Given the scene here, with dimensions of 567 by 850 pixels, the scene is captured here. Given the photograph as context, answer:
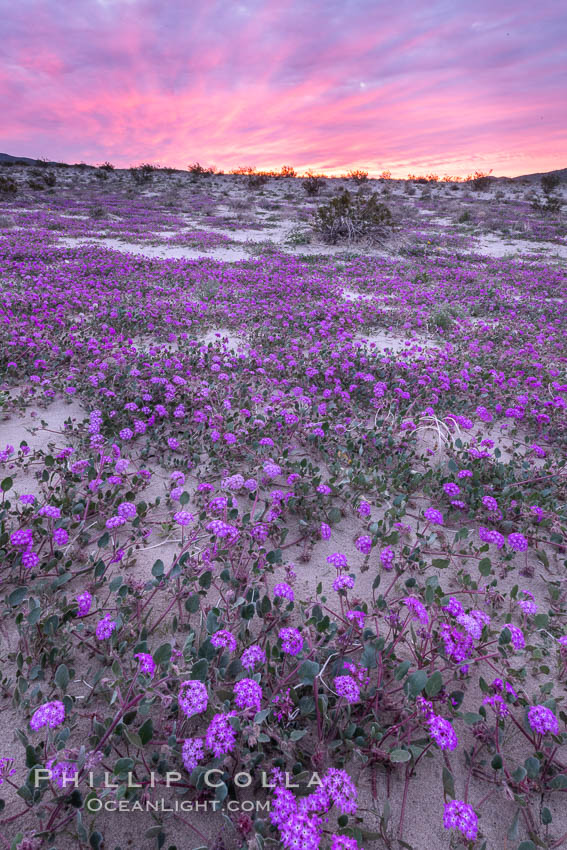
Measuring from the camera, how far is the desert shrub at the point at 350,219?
1972 centimetres

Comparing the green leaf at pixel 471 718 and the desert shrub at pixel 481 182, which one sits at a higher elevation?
the desert shrub at pixel 481 182

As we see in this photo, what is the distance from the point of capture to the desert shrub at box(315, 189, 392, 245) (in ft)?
64.7

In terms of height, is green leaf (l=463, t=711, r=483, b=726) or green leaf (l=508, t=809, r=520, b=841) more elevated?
green leaf (l=463, t=711, r=483, b=726)

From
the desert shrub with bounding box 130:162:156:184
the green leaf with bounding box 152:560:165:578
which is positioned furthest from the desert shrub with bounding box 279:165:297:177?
the green leaf with bounding box 152:560:165:578

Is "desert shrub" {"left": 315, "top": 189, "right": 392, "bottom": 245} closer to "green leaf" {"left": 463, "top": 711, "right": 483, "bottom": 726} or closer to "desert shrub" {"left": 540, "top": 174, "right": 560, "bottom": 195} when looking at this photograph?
"green leaf" {"left": 463, "top": 711, "right": 483, "bottom": 726}

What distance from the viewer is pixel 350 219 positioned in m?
19.9

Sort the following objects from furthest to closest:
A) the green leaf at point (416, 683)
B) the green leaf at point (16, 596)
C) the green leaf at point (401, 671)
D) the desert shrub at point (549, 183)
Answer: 1. the desert shrub at point (549, 183)
2. the green leaf at point (16, 596)
3. the green leaf at point (401, 671)
4. the green leaf at point (416, 683)

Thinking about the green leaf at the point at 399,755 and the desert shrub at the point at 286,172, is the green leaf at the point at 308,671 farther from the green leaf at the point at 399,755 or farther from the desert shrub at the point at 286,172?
the desert shrub at the point at 286,172

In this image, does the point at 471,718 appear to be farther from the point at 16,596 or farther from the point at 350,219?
the point at 350,219

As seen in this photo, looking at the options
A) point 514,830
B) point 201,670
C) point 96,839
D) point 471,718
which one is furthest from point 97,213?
point 514,830

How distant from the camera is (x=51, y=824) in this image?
63.4 inches

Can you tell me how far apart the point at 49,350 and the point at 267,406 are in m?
3.51

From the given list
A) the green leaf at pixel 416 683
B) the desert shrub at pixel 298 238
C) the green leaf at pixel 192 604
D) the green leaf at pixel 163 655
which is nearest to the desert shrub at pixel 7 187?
the desert shrub at pixel 298 238

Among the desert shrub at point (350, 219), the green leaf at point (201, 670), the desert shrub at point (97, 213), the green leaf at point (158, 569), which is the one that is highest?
the desert shrub at point (97, 213)
